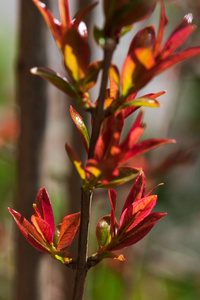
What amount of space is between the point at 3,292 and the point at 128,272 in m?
0.39

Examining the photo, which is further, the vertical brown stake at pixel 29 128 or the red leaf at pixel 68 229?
the vertical brown stake at pixel 29 128

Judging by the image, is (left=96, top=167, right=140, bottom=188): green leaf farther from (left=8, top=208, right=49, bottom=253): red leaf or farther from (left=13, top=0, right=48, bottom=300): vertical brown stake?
(left=13, top=0, right=48, bottom=300): vertical brown stake

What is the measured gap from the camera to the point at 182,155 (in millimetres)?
691

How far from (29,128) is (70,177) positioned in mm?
248

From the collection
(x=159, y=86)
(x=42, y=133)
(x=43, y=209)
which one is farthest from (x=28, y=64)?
(x=159, y=86)

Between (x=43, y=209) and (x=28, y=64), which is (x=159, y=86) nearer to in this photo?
(x=28, y=64)

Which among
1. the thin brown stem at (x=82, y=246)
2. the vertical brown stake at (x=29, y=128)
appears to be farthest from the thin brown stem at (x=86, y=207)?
the vertical brown stake at (x=29, y=128)

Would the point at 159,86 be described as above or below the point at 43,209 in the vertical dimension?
above

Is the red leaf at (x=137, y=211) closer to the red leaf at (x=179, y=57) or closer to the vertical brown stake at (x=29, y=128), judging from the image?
the red leaf at (x=179, y=57)

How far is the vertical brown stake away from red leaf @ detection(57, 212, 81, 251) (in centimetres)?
26

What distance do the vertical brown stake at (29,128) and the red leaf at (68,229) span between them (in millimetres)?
262

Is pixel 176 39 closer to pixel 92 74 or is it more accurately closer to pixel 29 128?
pixel 92 74

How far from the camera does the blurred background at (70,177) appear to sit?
1.53 ft

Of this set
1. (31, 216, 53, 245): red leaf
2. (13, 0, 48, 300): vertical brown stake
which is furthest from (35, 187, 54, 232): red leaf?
(13, 0, 48, 300): vertical brown stake
